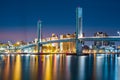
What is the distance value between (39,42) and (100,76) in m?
35.4

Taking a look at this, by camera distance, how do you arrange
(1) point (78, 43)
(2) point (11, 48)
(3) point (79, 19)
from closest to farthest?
Result: 1. (1) point (78, 43)
2. (3) point (79, 19)
3. (2) point (11, 48)

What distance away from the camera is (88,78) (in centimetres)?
2106

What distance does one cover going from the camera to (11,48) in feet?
249

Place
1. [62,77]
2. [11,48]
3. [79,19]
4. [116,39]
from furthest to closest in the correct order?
[11,48], [79,19], [116,39], [62,77]

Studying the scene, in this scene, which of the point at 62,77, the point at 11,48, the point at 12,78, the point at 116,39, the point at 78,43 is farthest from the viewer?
the point at 11,48

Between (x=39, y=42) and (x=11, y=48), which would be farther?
(x=11, y=48)

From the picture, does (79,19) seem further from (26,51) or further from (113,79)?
(113,79)

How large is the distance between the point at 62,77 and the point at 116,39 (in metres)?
21.4

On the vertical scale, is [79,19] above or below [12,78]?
above

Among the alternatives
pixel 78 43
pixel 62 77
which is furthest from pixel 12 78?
pixel 78 43

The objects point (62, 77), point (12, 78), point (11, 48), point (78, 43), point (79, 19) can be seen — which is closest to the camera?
point (12, 78)

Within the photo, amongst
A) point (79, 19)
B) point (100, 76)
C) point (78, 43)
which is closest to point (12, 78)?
point (100, 76)

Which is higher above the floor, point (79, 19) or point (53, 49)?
point (79, 19)

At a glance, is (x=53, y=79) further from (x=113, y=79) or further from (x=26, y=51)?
(x=26, y=51)
